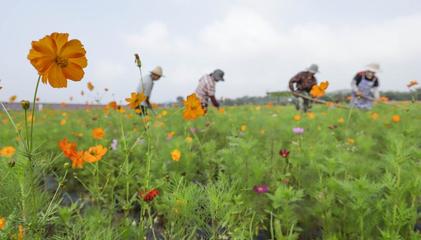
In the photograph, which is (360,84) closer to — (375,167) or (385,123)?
(385,123)

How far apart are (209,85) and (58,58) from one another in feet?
20.2

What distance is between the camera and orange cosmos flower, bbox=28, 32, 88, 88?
3.05ft

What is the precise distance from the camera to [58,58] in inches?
37.7

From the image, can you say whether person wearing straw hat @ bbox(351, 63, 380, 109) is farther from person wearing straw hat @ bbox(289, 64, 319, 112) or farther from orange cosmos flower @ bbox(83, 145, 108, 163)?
orange cosmos flower @ bbox(83, 145, 108, 163)

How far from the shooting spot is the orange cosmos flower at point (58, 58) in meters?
0.93

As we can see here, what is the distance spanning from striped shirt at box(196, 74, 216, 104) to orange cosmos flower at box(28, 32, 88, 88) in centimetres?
607

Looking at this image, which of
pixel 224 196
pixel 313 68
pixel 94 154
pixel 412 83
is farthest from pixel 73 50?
pixel 313 68

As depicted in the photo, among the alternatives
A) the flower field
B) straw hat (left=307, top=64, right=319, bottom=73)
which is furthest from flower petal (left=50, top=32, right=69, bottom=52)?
straw hat (left=307, top=64, right=319, bottom=73)

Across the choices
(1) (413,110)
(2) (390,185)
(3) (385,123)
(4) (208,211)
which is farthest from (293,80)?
(4) (208,211)

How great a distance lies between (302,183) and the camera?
2.35 meters

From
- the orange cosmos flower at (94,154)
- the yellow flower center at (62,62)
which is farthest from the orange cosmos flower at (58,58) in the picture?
the orange cosmos flower at (94,154)

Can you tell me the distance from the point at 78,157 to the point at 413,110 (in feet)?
18.3

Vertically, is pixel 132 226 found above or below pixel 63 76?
below

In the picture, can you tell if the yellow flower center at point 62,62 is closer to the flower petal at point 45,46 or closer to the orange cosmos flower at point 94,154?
the flower petal at point 45,46
